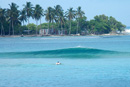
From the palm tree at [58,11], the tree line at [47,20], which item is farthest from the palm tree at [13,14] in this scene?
the palm tree at [58,11]

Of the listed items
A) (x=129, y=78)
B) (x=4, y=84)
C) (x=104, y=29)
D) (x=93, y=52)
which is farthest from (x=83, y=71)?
(x=104, y=29)

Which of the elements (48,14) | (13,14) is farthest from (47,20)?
(13,14)

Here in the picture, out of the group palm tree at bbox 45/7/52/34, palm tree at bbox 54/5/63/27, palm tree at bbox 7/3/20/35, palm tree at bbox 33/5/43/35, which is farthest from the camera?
palm tree at bbox 54/5/63/27

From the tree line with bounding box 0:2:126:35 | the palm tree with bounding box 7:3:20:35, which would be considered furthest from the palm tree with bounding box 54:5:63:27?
the palm tree with bounding box 7:3:20:35

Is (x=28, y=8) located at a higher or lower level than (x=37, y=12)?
higher

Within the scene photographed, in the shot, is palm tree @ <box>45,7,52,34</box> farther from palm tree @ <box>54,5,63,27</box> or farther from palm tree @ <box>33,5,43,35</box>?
palm tree @ <box>54,5,63,27</box>

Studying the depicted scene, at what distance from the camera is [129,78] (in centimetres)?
1859

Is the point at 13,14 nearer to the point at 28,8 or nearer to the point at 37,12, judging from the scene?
the point at 28,8

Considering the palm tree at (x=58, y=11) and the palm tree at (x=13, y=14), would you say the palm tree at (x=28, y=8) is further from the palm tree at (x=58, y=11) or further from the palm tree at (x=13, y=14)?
the palm tree at (x=58, y=11)

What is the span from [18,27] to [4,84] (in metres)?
105

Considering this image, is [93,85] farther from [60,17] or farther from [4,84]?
[60,17]

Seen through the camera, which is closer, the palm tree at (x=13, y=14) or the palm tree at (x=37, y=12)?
the palm tree at (x=13, y=14)

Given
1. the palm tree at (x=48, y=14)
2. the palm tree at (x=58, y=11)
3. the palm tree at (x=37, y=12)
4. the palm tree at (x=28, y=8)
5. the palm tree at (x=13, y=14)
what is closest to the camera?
the palm tree at (x=13, y=14)

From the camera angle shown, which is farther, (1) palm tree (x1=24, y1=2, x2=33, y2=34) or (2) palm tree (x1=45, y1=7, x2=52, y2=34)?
(2) palm tree (x1=45, y1=7, x2=52, y2=34)
